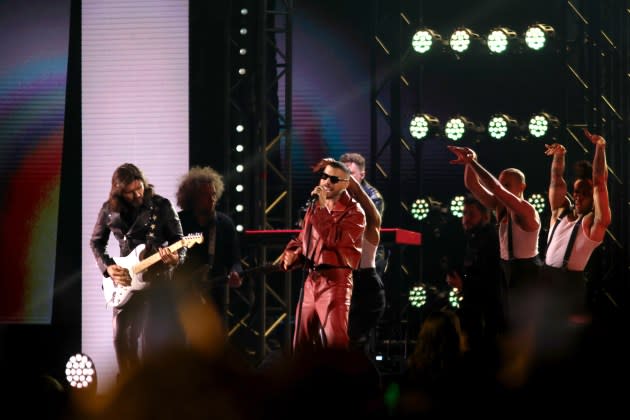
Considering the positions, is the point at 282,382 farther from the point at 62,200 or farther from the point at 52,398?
the point at 62,200

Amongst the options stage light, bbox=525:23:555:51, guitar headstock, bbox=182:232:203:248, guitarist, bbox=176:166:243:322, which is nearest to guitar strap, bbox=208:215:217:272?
guitarist, bbox=176:166:243:322

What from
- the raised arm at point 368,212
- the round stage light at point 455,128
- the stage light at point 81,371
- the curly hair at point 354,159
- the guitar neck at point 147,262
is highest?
the round stage light at point 455,128

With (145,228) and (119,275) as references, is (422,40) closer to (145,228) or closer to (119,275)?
(145,228)

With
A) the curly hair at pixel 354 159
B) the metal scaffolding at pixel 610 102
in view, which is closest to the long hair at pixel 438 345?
the curly hair at pixel 354 159

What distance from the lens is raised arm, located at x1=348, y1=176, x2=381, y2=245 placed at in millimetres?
6477

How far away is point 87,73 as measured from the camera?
8.58 m

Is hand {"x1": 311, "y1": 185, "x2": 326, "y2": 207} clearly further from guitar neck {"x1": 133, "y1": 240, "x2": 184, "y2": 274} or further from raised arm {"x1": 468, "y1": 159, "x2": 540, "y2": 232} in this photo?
guitar neck {"x1": 133, "y1": 240, "x2": 184, "y2": 274}

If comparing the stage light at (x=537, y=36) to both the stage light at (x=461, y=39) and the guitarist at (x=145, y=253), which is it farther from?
the guitarist at (x=145, y=253)

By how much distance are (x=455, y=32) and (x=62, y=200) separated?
3.79 metres

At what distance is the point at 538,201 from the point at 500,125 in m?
0.79

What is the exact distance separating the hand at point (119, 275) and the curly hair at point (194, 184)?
855 millimetres

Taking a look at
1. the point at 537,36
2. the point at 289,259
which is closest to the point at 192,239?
the point at 289,259

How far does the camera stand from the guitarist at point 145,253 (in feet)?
22.8

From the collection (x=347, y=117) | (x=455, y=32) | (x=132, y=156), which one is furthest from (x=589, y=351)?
(x=347, y=117)
